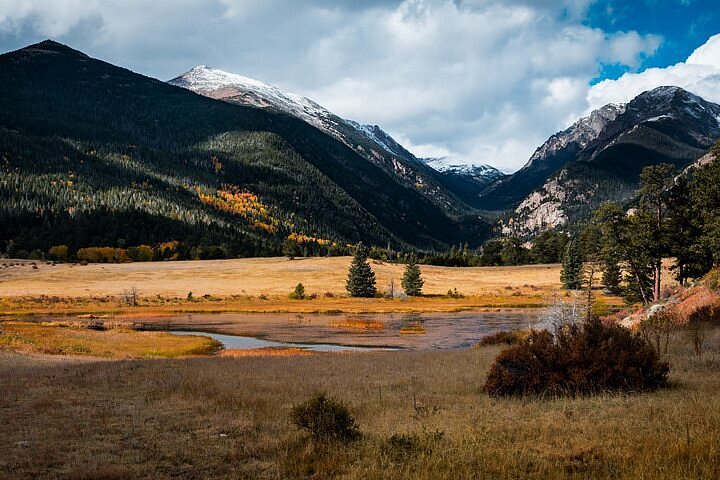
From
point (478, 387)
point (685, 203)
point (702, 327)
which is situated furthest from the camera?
point (685, 203)

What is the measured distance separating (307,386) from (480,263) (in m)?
159

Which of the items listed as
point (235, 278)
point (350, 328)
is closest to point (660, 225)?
point (350, 328)

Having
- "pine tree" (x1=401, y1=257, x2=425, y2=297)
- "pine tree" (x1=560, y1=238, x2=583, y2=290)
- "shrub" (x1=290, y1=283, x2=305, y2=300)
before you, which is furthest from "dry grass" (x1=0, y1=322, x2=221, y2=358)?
"pine tree" (x1=560, y1=238, x2=583, y2=290)

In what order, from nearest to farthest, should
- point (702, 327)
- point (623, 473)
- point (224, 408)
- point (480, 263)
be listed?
point (623, 473) < point (224, 408) < point (702, 327) < point (480, 263)

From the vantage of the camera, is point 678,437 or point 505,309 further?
point 505,309

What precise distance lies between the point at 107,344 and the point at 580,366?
3723 cm

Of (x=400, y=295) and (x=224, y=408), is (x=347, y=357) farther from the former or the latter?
(x=400, y=295)

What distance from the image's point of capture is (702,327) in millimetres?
28562

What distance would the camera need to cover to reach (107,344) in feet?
137

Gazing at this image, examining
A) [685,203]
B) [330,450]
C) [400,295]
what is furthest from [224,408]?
[400,295]

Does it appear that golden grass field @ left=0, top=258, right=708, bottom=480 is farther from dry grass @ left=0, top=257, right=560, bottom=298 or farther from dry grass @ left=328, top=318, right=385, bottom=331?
dry grass @ left=0, top=257, right=560, bottom=298

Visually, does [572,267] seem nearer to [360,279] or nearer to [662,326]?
[360,279]

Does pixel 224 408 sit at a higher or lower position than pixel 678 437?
lower

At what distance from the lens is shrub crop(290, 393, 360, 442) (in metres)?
11.1
